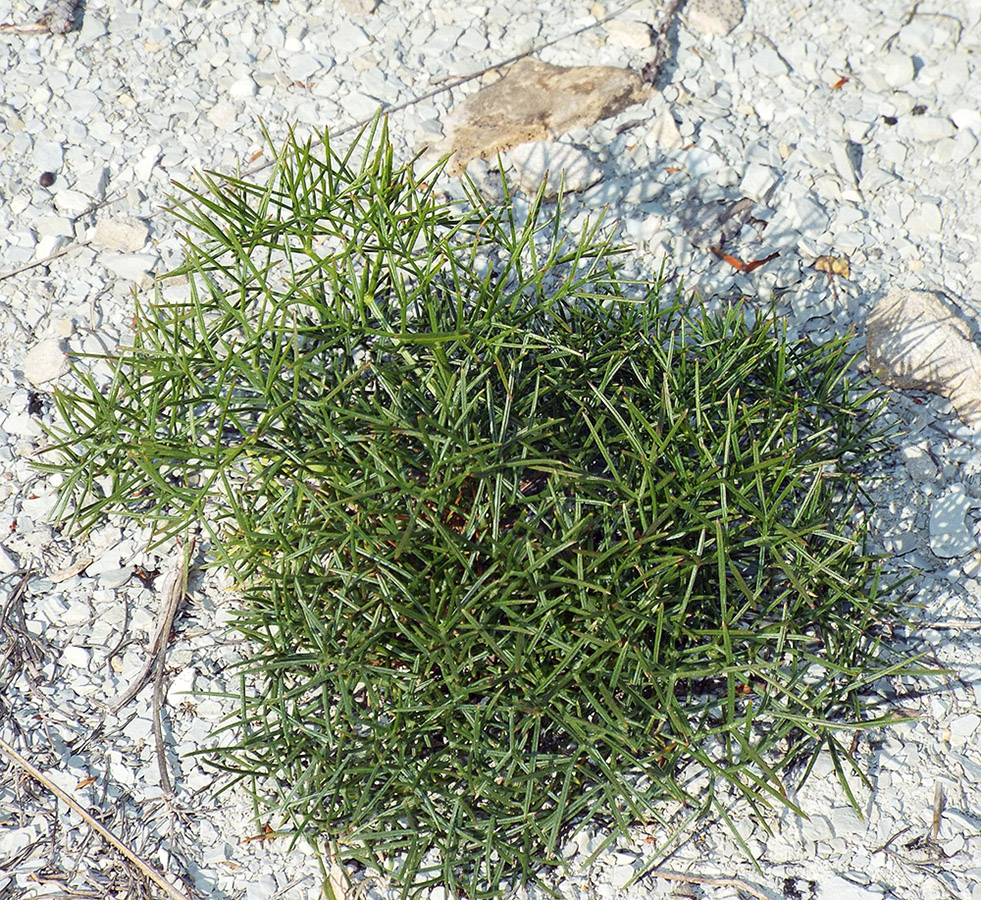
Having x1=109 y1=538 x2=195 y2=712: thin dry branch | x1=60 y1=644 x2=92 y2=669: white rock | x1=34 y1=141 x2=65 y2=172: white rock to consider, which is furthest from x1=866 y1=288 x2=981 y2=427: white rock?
x1=34 y1=141 x2=65 y2=172: white rock

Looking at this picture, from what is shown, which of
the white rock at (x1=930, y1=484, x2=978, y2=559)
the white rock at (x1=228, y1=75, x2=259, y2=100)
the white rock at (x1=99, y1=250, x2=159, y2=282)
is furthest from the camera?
the white rock at (x1=228, y1=75, x2=259, y2=100)

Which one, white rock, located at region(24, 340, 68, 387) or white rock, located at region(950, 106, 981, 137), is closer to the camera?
white rock, located at region(24, 340, 68, 387)

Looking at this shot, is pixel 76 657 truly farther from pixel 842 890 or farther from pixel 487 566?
pixel 842 890

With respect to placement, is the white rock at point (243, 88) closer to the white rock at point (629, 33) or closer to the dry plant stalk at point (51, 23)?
the dry plant stalk at point (51, 23)

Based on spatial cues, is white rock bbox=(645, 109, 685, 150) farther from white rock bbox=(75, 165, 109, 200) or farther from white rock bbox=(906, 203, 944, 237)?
white rock bbox=(75, 165, 109, 200)

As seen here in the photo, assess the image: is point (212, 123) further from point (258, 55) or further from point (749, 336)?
point (749, 336)

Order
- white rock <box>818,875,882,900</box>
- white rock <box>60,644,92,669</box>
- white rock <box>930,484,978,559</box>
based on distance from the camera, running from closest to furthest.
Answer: white rock <box>818,875,882,900</box>, white rock <box>60,644,92,669</box>, white rock <box>930,484,978,559</box>

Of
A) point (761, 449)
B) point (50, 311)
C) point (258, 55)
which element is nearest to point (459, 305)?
point (761, 449)
